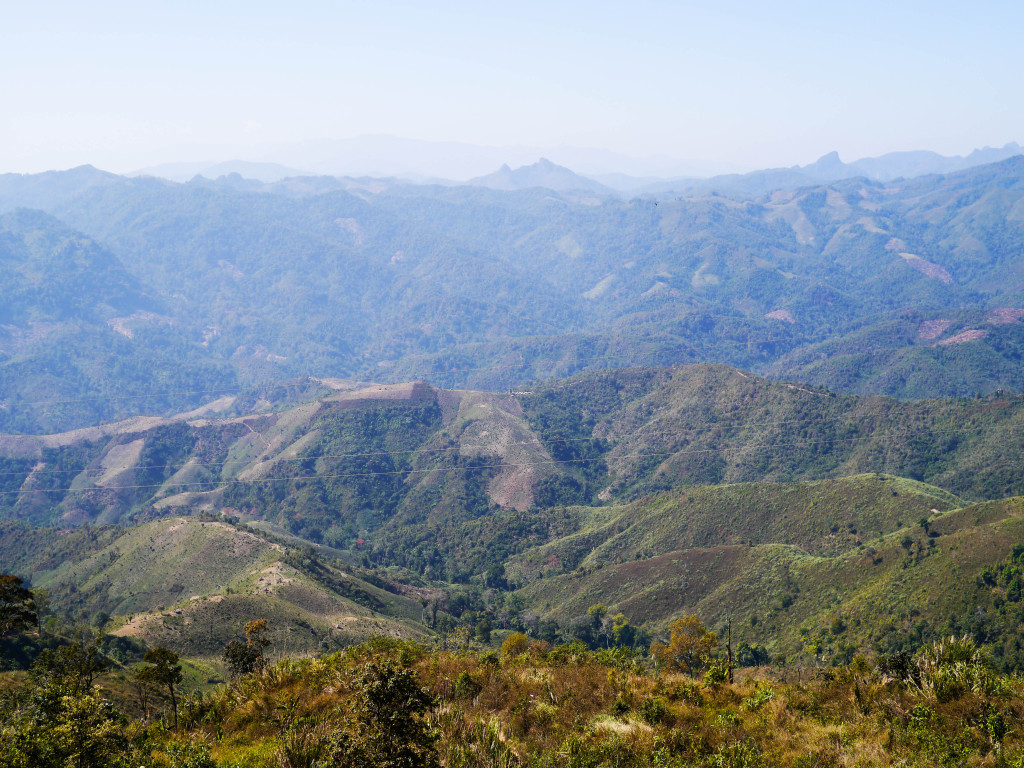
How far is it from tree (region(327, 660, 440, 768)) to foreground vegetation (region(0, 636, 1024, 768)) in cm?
3

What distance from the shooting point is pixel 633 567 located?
384 ft

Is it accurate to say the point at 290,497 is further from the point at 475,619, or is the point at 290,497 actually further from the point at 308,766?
the point at 308,766

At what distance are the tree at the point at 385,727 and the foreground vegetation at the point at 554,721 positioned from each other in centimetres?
3

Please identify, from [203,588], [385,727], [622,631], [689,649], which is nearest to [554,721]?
[385,727]

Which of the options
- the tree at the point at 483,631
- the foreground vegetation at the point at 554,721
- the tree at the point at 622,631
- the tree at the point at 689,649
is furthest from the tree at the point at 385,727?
the tree at the point at 483,631

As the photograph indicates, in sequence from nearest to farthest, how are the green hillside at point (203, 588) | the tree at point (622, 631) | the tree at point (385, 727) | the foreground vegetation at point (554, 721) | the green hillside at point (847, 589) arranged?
the tree at point (385, 727) < the foreground vegetation at point (554, 721) < the green hillside at point (847, 589) < the green hillside at point (203, 588) < the tree at point (622, 631)

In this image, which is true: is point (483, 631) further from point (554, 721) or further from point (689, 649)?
point (554, 721)

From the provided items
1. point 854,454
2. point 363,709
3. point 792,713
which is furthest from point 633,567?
point 363,709

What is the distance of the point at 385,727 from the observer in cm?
1305

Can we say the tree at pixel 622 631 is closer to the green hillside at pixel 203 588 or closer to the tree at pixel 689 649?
the green hillside at pixel 203 588

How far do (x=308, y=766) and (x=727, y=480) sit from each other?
6794 inches

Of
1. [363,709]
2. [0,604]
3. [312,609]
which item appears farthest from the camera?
[312,609]

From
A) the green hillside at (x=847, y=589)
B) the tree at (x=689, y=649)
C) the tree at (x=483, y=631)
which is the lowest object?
the tree at (x=483, y=631)

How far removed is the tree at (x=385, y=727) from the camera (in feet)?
41.9
